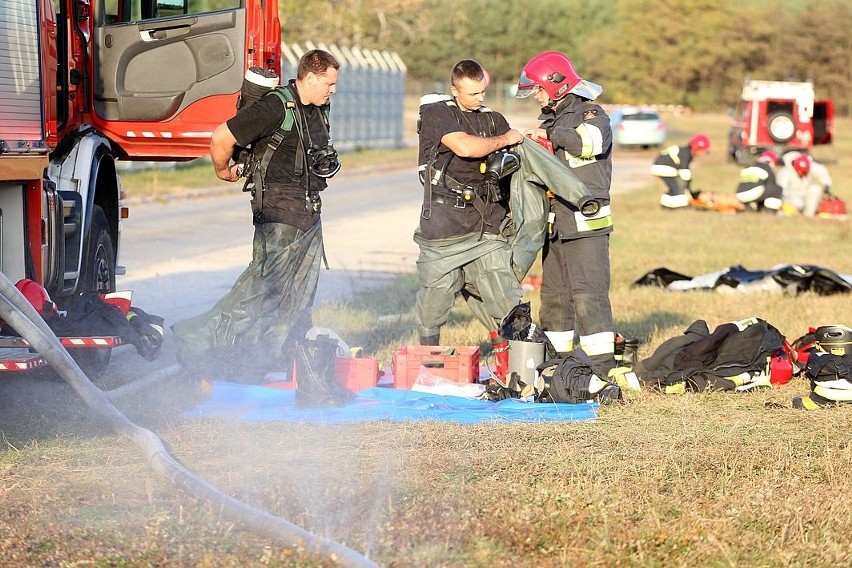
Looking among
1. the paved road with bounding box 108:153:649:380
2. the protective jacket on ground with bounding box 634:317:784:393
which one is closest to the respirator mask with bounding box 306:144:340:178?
the paved road with bounding box 108:153:649:380

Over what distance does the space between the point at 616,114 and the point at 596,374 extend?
41.6m

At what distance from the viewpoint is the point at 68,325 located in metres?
7.18

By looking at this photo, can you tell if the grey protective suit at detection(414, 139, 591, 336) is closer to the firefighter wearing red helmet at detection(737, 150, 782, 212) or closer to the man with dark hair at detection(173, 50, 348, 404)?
the man with dark hair at detection(173, 50, 348, 404)

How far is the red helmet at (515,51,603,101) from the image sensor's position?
779cm

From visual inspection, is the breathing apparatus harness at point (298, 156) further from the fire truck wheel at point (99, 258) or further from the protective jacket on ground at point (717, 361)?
the protective jacket on ground at point (717, 361)

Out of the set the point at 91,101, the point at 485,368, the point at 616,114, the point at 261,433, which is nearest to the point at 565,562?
the point at 261,433

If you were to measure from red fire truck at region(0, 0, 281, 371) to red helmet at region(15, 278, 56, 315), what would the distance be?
0.73 metres

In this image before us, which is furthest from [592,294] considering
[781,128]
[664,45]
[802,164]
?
[664,45]

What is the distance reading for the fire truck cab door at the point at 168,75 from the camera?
8.77 m

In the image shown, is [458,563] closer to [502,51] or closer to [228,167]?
[228,167]

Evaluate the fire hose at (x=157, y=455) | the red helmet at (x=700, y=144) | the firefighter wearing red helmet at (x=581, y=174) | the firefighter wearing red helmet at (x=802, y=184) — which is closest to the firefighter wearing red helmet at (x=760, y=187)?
the firefighter wearing red helmet at (x=802, y=184)

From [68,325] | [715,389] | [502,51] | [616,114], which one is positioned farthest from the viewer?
[502,51]

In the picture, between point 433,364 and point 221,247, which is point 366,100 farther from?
point 433,364

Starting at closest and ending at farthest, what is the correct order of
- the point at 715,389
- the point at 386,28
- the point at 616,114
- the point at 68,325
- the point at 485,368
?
the point at 68,325 → the point at 715,389 → the point at 485,368 → the point at 616,114 → the point at 386,28
